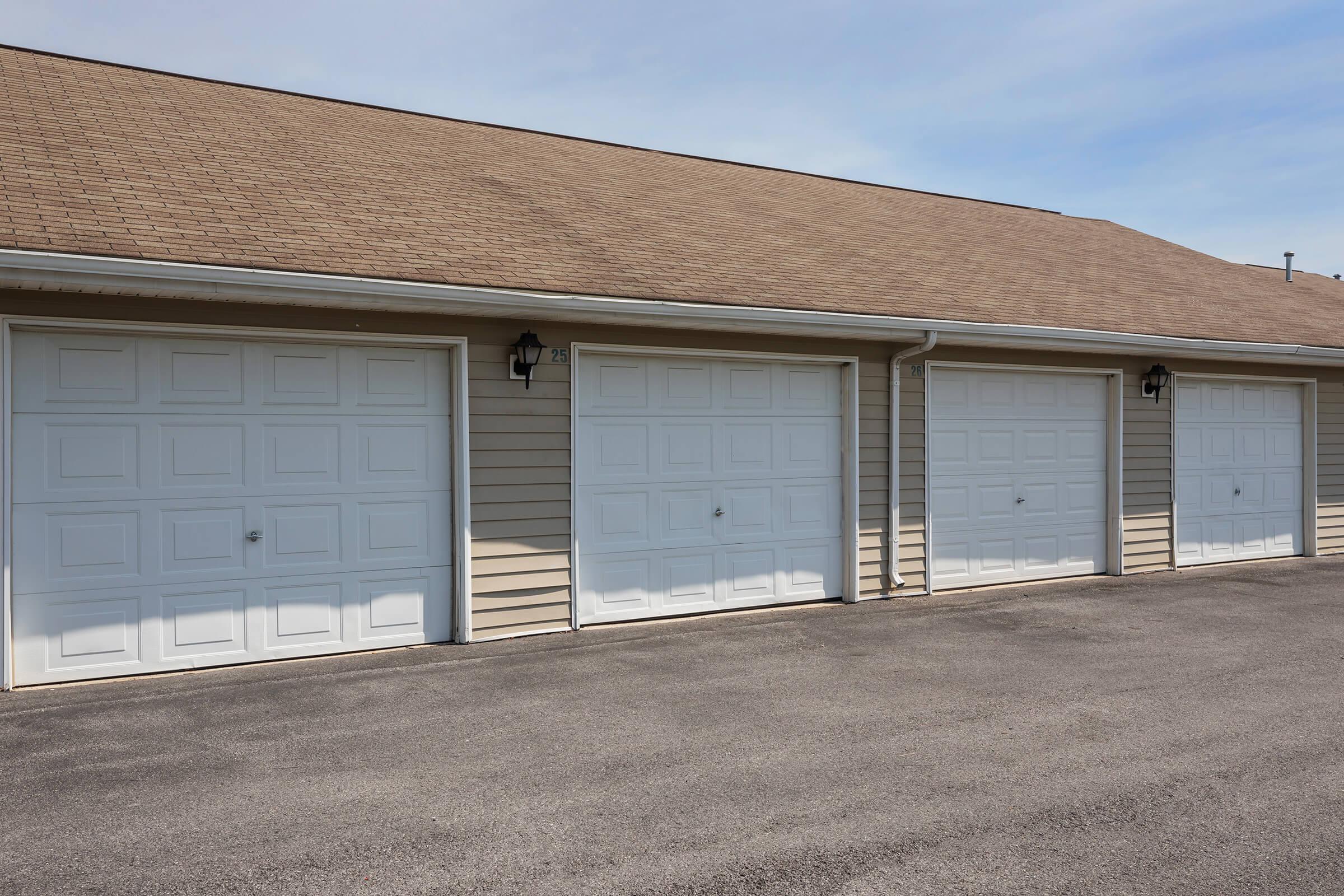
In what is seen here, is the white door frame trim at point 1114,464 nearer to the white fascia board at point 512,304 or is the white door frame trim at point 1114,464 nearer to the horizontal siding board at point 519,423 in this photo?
the white fascia board at point 512,304

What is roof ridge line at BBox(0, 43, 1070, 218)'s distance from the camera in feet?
29.2

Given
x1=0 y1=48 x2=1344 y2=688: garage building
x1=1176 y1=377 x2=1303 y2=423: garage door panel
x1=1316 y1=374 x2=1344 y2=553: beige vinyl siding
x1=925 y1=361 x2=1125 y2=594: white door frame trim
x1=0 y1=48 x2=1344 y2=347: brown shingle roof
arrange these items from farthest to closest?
x1=1316 y1=374 x2=1344 y2=553: beige vinyl siding, x1=1176 y1=377 x2=1303 y2=423: garage door panel, x1=925 y1=361 x2=1125 y2=594: white door frame trim, x1=0 y1=48 x2=1344 y2=347: brown shingle roof, x1=0 y1=48 x2=1344 y2=688: garage building

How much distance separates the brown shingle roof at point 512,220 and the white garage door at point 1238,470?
2.48 ft

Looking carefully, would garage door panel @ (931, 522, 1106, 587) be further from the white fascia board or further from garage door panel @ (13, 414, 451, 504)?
garage door panel @ (13, 414, 451, 504)

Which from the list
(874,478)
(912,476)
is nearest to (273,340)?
(874,478)

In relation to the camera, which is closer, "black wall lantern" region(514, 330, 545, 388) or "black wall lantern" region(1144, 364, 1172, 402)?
"black wall lantern" region(514, 330, 545, 388)

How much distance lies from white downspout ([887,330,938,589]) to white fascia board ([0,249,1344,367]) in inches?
14.2

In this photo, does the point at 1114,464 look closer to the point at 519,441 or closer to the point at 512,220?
the point at 519,441

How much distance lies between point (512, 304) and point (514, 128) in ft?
18.3

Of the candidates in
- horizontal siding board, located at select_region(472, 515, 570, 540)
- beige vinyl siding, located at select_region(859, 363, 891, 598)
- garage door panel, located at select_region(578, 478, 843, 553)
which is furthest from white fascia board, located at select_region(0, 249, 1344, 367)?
horizontal siding board, located at select_region(472, 515, 570, 540)

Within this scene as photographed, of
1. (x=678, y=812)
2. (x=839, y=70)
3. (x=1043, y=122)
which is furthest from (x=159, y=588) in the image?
(x=1043, y=122)

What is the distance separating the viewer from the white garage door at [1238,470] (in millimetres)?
9984

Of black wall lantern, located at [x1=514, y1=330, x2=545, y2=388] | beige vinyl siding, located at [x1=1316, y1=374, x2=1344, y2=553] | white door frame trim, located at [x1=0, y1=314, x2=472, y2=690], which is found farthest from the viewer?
beige vinyl siding, located at [x1=1316, y1=374, x2=1344, y2=553]

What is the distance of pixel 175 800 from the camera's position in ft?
12.4
